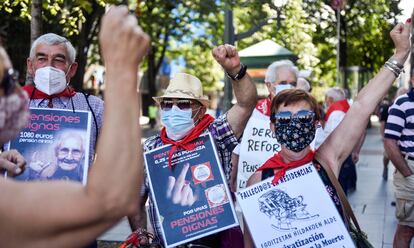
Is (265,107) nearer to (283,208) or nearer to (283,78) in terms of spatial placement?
(283,78)

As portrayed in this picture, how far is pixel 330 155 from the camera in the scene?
289 centimetres

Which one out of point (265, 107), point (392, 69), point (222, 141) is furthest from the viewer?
point (265, 107)

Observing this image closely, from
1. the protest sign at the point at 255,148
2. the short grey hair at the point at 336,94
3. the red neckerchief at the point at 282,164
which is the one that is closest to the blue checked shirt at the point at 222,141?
the red neckerchief at the point at 282,164

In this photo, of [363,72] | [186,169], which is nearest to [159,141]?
[186,169]

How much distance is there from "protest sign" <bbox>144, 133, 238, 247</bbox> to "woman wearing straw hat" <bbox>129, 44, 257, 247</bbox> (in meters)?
0.03

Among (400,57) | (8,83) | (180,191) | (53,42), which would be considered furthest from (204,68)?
(8,83)

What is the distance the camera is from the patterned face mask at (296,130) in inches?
113

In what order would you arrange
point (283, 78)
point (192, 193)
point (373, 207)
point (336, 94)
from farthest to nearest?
point (336, 94), point (373, 207), point (283, 78), point (192, 193)

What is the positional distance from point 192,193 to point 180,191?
0.20 feet

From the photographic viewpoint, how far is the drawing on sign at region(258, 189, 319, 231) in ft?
8.94

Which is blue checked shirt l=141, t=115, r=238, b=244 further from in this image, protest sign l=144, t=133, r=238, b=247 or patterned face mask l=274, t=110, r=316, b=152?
patterned face mask l=274, t=110, r=316, b=152

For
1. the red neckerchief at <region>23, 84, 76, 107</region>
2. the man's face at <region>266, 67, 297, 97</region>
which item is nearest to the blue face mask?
the red neckerchief at <region>23, 84, 76, 107</region>

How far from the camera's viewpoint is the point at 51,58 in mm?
3807

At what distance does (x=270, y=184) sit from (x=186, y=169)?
613mm
